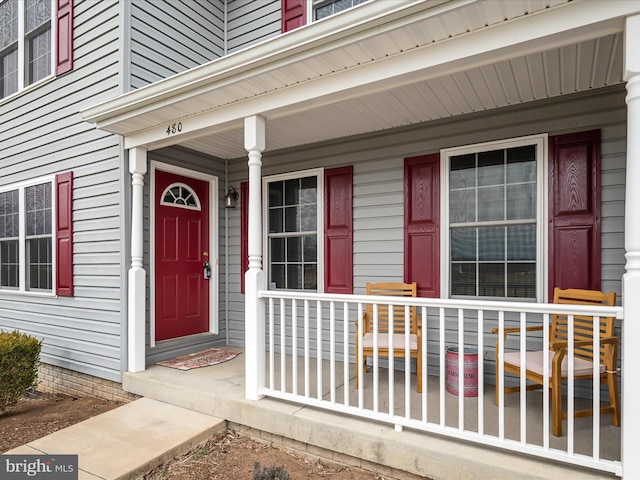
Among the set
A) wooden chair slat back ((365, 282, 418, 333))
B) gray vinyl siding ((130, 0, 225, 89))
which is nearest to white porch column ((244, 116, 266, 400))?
wooden chair slat back ((365, 282, 418, 333))

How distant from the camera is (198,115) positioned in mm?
3459

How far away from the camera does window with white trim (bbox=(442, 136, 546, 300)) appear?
3295 mm

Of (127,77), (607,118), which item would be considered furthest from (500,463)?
(127,77)

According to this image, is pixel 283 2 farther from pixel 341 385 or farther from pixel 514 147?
→ pixel 341 385

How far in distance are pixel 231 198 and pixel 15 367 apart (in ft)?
8.82

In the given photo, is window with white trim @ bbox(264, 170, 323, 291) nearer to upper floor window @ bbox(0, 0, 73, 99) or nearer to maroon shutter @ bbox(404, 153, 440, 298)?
maroon shutter @ bbox(404, 153, 440, 298)

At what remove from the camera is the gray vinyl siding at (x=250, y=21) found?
4789 mm

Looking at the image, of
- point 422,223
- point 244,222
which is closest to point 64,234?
point 244,222

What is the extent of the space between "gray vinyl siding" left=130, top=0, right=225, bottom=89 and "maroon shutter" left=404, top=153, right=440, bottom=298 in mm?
2924

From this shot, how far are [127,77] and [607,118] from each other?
4.31m

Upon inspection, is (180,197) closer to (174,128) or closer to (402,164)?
(174,128)

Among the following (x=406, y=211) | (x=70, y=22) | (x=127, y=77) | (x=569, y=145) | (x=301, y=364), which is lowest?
(x=301, y=364)

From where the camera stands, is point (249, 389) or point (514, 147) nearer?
point (249, 389)

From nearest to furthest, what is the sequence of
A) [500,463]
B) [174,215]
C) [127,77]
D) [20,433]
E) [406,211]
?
1. [500,463]
2. [20,433]
3. [406,211]
4. [127,77]
5. [174,215]
